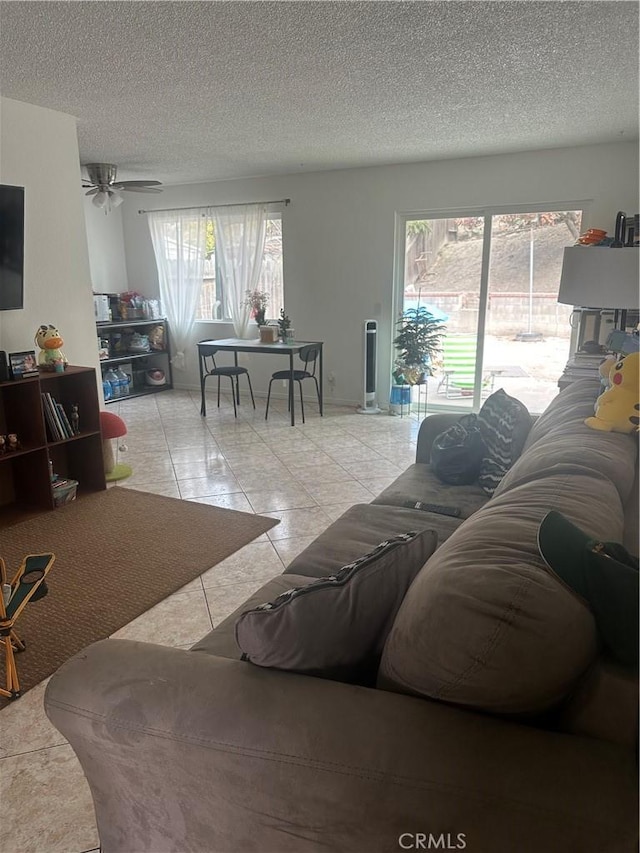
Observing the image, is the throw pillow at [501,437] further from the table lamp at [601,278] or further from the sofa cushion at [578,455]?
the table lamp at [601,278]

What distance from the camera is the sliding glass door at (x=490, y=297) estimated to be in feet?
17.0

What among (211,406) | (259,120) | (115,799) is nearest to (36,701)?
(115,799)

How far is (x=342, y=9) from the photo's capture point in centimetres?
Result: 220

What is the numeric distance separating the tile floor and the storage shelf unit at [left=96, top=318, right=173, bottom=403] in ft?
1.07

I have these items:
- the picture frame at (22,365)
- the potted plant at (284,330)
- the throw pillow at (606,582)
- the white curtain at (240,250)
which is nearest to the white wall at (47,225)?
the picture frame at (22,365)

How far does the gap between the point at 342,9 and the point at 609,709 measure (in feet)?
8.10

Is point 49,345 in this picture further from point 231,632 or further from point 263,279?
point 263,279

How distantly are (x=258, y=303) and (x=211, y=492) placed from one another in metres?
2.82

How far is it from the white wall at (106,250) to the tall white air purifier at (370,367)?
11.0 ft

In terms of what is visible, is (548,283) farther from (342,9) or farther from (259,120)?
(342,9)

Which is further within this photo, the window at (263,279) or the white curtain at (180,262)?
the white curtain at (180,262)

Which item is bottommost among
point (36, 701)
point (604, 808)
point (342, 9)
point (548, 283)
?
point (36, 701)

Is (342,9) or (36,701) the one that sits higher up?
(342,9)

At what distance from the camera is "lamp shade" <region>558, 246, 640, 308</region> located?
104 inches
